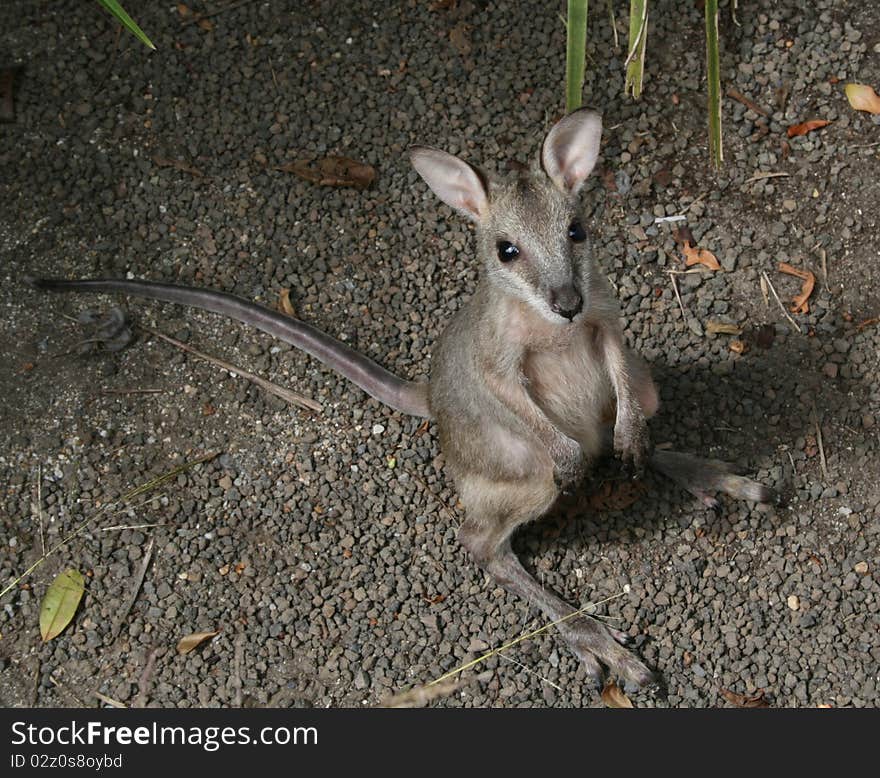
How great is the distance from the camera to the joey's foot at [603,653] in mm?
4133

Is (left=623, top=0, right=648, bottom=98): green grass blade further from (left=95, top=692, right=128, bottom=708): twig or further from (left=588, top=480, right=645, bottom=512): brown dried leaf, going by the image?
(left=95, top=692, right=128, bottom=708): twig

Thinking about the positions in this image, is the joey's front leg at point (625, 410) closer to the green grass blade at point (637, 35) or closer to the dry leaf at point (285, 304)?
the green grass blade at point (637, 35)

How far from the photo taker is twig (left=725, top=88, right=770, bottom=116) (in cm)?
509

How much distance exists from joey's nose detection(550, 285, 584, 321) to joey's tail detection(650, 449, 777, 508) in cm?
114

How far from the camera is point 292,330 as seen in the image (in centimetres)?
460

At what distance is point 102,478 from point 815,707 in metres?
2.71

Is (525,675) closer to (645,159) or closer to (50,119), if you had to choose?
(645,159)

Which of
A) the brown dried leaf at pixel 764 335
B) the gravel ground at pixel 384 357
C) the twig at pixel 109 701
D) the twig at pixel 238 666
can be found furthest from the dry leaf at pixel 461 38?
the twig at pixel 109 701

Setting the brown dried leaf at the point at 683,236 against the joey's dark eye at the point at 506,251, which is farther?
the brown dried leaf at the point at 683,236

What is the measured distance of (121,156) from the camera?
17.0ft

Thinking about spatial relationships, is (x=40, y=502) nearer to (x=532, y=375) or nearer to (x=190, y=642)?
(x=190, y=642)

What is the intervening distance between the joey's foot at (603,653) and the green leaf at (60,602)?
1.75 meters

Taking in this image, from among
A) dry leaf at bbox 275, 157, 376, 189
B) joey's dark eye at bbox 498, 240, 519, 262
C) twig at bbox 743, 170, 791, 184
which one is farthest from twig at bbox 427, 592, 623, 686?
dry leaf at bbox 275, 157, 376, 189

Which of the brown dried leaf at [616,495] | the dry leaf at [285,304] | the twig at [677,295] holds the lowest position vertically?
the brown dried leaf at [616,495]
